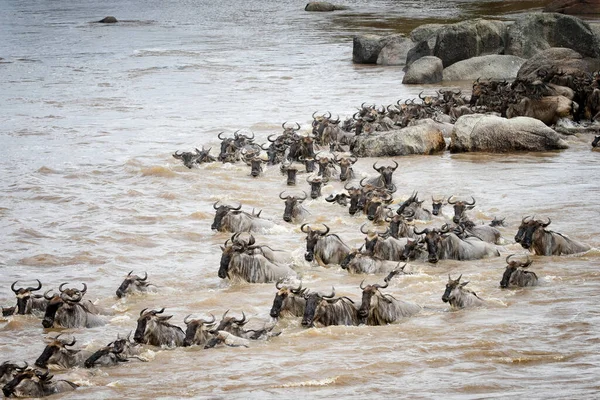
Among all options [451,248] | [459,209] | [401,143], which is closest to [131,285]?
[451,248]

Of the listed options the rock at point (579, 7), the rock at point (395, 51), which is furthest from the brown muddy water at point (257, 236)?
the rock at point (579, 7)

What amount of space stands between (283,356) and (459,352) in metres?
1.55

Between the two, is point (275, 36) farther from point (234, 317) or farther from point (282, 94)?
point (234, 317)

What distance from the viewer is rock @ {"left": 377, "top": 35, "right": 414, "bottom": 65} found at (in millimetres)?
31500

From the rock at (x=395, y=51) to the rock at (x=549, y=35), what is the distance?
3.79 metres

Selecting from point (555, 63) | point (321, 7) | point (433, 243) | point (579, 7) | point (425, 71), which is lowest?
point (433, 243)

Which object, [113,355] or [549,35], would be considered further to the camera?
[549,35]

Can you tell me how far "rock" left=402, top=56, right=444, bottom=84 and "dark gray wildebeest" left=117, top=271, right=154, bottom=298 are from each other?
16.8 metres

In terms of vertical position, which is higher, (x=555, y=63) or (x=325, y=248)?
(x=555, y=63)

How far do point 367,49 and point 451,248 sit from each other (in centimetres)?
2104

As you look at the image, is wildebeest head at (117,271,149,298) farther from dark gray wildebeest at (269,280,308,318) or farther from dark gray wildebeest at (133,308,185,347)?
dark gray wildebeest at (269,280,308,318)

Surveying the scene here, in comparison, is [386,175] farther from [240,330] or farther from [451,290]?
[240,330]

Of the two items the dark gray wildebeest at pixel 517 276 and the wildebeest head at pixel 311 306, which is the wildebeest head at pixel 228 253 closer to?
the wildebeest head at pixel 311 306

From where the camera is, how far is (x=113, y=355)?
356 inches
